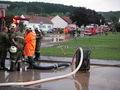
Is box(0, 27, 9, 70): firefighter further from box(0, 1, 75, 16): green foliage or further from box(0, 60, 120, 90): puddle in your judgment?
box(0, 1, 75, 16): green foliage

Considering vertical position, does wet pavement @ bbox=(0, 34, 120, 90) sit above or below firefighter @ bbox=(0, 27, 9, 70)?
below

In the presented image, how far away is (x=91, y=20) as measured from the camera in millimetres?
85750

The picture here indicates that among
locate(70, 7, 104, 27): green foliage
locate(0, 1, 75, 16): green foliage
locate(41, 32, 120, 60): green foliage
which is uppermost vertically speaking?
locate(0, 1, 75, 16): green foliage

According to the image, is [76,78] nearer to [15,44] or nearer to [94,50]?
[15,44]

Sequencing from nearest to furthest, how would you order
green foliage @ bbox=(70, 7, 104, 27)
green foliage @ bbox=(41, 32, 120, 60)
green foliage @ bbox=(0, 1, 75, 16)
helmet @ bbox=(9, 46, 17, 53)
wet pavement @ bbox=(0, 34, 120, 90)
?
wet pavement @ bbox=(0, 34, 120, 90), helmet @ bbox=(9, 46, 17, 53), green foliage @ bbox=(41, 32, 120, 60), green foliage @ bbox=(70, 7, 104, 27), green foliage @ bbox=(0, 1, 75, 16)

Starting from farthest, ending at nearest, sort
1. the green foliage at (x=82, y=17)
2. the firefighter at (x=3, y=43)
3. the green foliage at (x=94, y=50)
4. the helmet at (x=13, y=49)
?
the green foliage at (x=82, y=17)
the green foliage at (x=94, y=50)
the firefighter at (x=3, y=43)
the helmet at (x=13, y=49)

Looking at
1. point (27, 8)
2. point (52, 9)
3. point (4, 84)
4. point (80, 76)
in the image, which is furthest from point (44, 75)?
point (52, 9)

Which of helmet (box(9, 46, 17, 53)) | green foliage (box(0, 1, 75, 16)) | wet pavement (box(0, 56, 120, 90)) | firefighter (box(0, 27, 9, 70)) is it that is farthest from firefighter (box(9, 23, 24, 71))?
green foliage (box(0, 1, 75, 16))

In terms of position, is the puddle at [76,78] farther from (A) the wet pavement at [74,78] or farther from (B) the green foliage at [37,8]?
(B) the green foliage at [37,8]

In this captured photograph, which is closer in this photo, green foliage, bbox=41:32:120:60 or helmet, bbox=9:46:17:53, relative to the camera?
helmet, bbox=9:46:17:53

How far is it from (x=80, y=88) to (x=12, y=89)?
1922 mm

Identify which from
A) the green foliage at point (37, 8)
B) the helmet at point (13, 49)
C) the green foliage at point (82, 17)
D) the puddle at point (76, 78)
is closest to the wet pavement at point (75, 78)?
the puddle at point (76, 78)

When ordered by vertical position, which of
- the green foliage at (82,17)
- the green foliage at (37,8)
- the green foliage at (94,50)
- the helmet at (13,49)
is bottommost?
the green foliage at (94,50)

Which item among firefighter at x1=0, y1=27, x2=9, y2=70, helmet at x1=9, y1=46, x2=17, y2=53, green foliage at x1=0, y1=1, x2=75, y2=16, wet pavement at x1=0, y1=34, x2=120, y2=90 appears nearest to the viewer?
wet pavement at x1=0, y1=34, x2=120, y2=90
